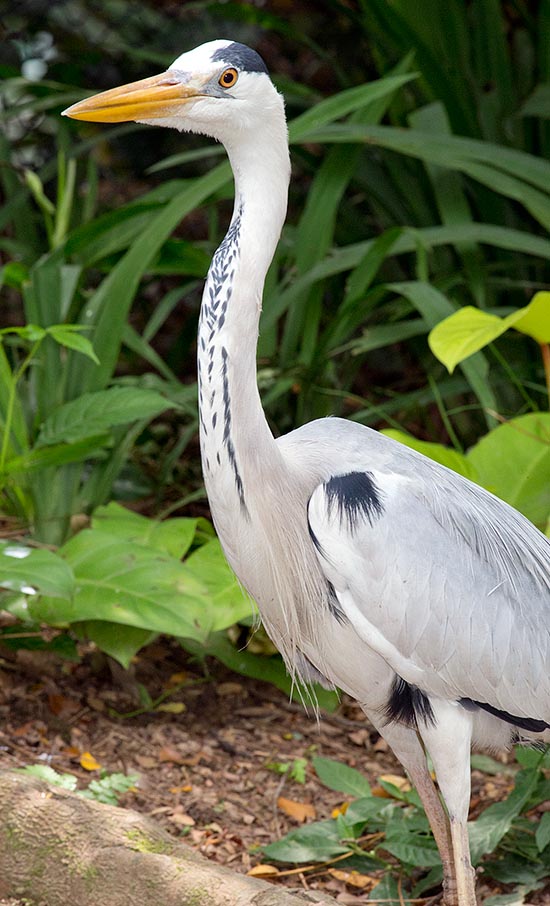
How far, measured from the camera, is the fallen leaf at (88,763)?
289cm

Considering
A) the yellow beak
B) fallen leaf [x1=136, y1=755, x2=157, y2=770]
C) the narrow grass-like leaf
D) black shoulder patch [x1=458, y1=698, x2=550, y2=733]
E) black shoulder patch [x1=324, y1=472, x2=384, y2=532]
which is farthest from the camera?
the narrow grass-like leaf

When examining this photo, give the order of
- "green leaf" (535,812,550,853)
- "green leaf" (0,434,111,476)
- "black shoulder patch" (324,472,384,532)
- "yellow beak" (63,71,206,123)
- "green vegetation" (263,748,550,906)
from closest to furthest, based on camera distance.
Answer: "yellow beak" (63,71,206,123), "black shoulder patch" (324,472,384,532), "green leaf" (535,812,550,853), "green vegetation" (263,748,550,906), "green leaf" (0,434,111,476)

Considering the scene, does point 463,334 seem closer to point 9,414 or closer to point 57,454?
point 57,454

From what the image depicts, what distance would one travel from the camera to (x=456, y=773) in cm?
220

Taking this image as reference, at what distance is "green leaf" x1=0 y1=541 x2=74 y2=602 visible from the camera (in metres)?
2.66

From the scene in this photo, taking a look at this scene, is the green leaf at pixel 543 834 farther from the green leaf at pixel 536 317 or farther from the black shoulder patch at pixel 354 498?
the green leaf at pixel 536 317

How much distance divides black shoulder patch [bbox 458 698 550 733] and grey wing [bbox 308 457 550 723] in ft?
0.07

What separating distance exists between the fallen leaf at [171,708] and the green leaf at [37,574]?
670 millimetres

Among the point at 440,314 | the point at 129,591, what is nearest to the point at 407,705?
the point at 129,591

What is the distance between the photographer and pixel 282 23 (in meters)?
4.55

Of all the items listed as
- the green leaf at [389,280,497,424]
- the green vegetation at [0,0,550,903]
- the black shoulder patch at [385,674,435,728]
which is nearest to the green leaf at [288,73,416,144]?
the green vegetation at [0,0,550,903]

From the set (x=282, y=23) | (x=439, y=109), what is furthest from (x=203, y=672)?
(x=282, y=23)

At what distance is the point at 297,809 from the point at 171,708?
0.53 metres

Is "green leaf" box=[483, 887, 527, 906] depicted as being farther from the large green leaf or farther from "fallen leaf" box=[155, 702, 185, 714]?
"fallen leaf" box=[155, 702, 185, 714]
